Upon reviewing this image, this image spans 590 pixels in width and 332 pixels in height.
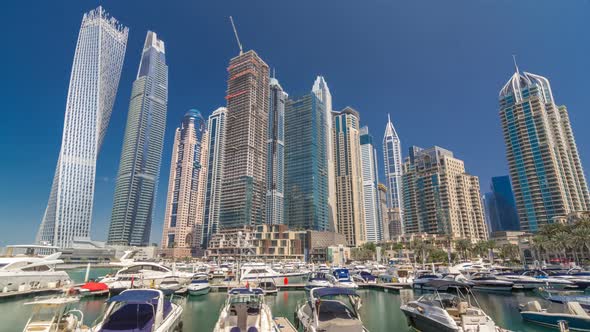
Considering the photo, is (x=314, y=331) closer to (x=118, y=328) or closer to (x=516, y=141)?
(x=118, y=328)

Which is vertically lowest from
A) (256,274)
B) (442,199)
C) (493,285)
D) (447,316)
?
(493,285)

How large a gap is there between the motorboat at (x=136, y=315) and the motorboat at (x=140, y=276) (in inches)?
1048

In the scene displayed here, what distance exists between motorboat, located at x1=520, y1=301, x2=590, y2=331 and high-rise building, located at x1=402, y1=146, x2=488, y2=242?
143974mm

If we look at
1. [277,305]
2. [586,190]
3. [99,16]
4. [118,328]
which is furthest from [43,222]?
[586,190]

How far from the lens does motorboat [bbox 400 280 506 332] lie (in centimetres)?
1764

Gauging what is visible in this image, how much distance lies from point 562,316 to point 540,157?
153 meters

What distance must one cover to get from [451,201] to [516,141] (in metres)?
43.1

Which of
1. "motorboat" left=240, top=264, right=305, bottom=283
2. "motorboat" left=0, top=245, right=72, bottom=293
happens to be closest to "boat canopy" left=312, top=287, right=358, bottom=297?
"motorboat" left=240, top=264, right=305, bottom=283

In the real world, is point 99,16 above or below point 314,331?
above

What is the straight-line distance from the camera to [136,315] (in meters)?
16.6

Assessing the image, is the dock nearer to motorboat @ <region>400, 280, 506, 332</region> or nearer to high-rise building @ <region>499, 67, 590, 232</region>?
motorboat @ <region>400, 280, 506, 332</region>

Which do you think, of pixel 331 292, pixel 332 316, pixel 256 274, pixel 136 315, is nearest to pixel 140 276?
pixel 256 274

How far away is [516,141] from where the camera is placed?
151 m

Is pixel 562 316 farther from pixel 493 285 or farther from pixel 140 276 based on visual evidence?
pixel 140 276
